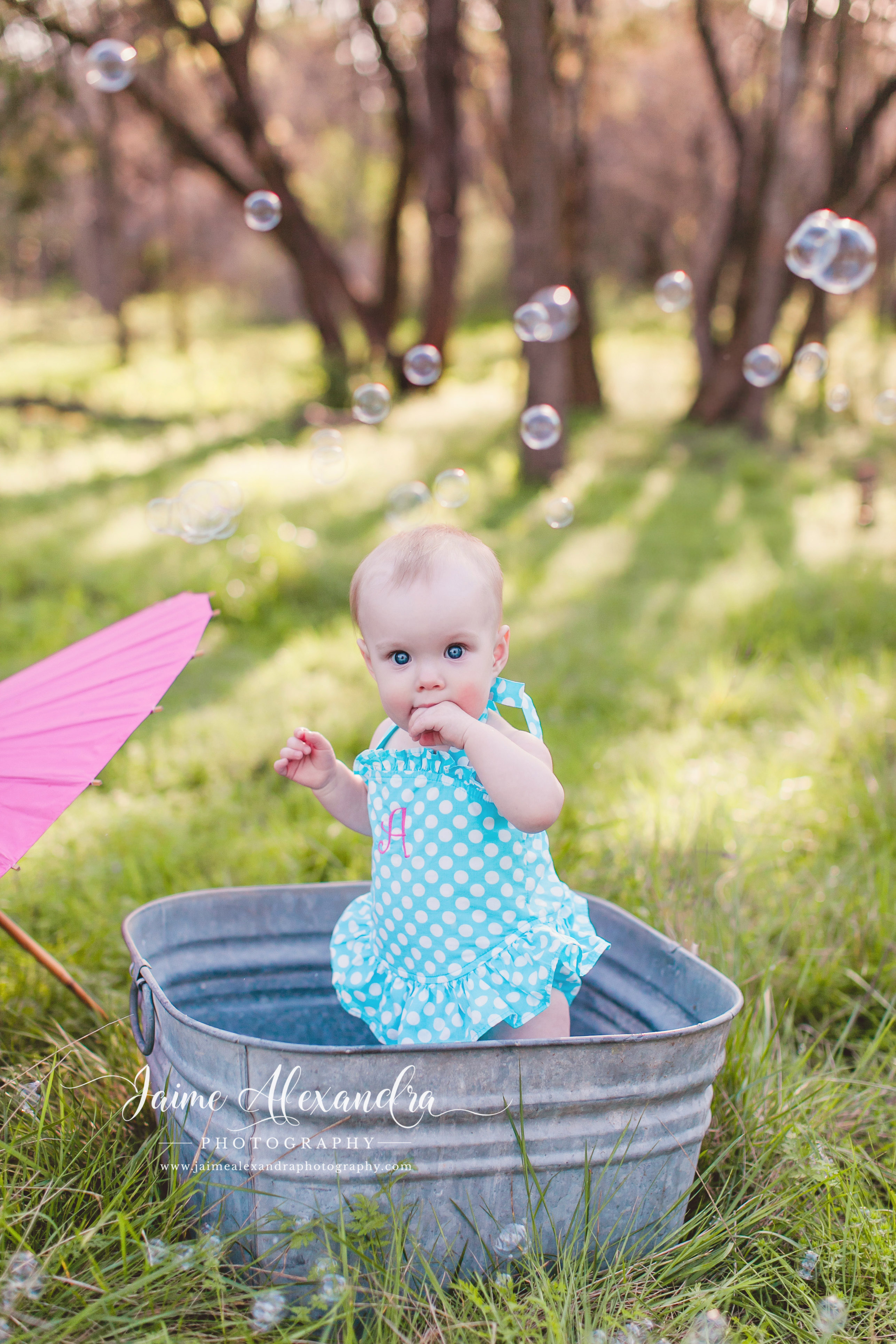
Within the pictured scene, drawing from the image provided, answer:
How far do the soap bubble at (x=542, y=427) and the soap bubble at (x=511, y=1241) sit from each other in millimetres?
2572

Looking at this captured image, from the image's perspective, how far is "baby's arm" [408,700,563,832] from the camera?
1.63m

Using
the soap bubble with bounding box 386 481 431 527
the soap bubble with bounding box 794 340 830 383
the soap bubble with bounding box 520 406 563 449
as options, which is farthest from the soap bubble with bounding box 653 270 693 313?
the soap bubble with bounding box 386 481 431 527

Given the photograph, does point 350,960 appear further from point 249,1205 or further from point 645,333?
point 645,333

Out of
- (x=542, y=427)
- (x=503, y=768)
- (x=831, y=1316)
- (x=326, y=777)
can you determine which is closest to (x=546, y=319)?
(x=542, y=427)

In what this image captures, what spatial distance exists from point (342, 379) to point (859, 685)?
860 cm

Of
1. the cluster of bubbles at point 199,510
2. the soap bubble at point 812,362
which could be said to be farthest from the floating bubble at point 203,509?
the soap bubble at point 812,362

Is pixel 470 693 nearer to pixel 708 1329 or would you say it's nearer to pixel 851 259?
pixel 708 1329

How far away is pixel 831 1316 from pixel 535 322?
3.14 meters

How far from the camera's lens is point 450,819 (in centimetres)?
176

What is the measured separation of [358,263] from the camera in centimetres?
3272

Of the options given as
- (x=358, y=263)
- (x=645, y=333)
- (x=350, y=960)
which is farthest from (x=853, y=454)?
(x=358, y=263)

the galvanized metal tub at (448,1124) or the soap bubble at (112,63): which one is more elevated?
the soap bubble at (112,63)

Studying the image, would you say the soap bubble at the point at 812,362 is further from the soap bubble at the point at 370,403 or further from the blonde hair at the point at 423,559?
the blonde hair at the point at 423,559

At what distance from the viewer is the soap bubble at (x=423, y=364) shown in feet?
11.1
